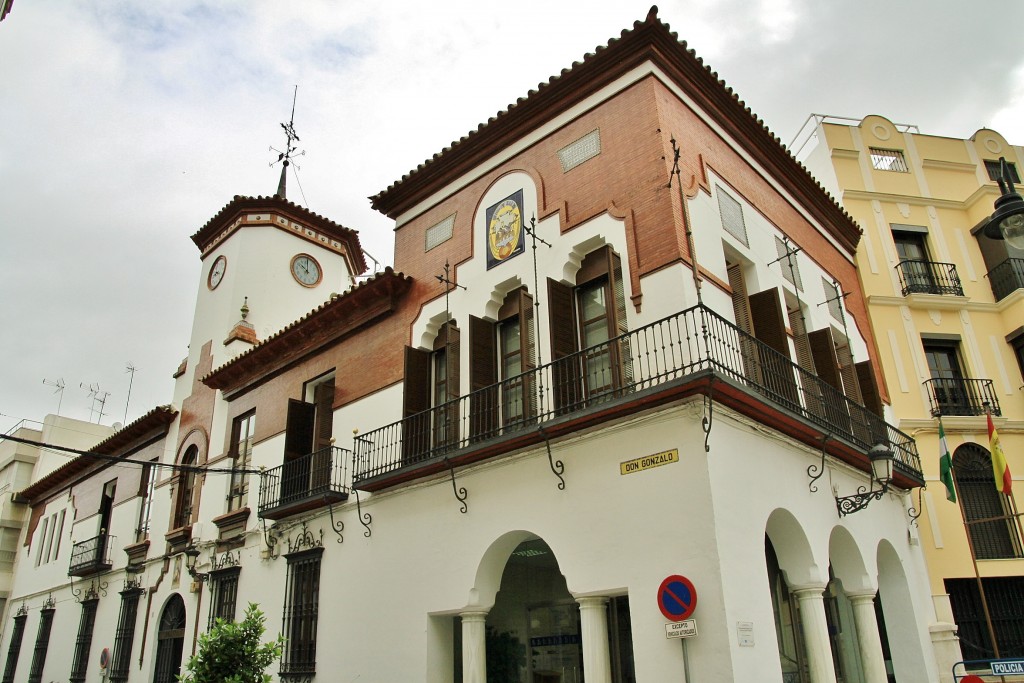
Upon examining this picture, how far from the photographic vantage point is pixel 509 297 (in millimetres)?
12031

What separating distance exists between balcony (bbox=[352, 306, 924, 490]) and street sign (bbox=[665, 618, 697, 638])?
240cm

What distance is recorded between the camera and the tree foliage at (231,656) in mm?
10727

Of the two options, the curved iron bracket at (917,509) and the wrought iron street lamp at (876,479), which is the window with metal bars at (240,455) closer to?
the wrought iron street lamp at (876,479)

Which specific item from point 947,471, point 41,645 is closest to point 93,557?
point 41,645

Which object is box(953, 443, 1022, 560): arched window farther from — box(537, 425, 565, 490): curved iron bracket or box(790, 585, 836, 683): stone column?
box(537, 425, 565, 490): curved iron bracket

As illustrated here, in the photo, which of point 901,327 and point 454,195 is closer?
point 454,195

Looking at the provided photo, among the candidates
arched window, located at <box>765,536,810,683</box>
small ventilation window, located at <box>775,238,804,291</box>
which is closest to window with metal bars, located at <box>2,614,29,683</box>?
arched window, located at <box>765,536,810,683</box>

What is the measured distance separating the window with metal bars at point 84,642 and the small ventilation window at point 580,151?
17.7 meters

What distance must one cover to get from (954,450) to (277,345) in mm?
14010

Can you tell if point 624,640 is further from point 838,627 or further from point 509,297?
point 509,297

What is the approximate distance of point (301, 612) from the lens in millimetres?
13133

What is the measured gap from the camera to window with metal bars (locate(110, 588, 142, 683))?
17891 mm

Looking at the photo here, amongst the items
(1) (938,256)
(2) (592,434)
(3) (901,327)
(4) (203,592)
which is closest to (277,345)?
(4) (203,592)

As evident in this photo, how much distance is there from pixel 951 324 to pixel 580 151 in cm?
958
